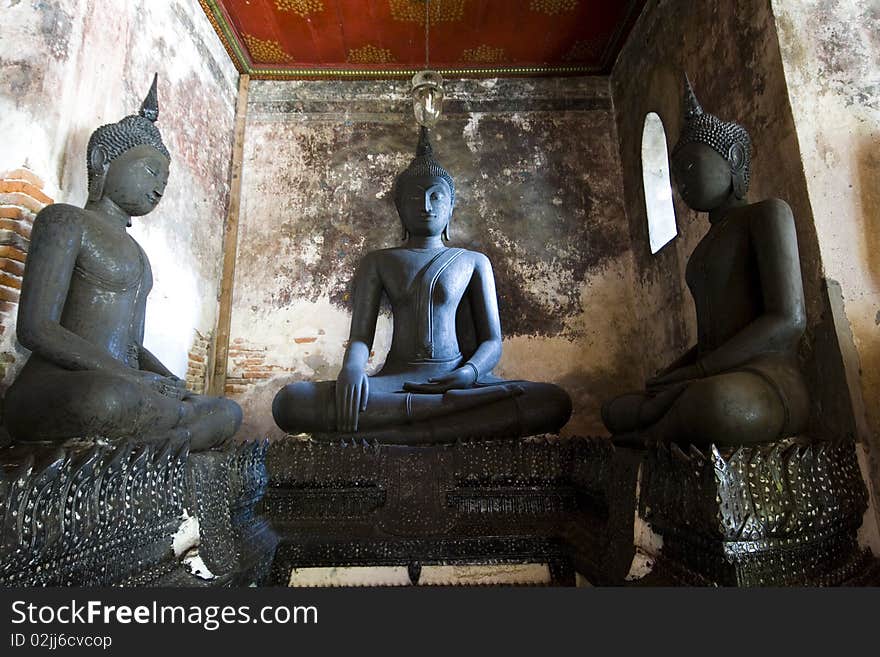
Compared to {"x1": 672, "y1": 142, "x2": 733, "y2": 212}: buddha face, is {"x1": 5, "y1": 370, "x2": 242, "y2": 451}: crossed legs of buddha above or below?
below

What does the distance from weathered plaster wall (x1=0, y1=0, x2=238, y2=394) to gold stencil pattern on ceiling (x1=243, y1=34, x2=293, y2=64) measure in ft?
0.89

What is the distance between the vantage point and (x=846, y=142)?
2.55m

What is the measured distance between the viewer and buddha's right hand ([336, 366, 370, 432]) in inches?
112

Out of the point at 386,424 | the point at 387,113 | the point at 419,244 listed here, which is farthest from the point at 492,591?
the point at 387,113

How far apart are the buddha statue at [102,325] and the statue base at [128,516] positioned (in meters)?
0.11

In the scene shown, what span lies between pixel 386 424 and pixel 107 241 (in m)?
1.65

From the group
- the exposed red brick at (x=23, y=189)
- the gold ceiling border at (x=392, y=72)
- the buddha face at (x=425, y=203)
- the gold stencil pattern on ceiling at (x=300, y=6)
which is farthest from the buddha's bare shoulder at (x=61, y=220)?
the gold ceiling border at (x=392, y=72)

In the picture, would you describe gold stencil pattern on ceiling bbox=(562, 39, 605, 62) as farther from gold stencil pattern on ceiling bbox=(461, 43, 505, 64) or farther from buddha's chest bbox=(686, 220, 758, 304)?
buddha's chest bbox=(686, 220, 758, 304)

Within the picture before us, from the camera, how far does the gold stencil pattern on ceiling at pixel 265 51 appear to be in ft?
15.7

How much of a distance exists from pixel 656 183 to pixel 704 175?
2385 mm

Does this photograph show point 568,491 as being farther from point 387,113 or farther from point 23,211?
point 387,113

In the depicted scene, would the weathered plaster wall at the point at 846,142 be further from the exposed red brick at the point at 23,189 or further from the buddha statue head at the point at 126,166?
the exposed red brick at the point at 23,189

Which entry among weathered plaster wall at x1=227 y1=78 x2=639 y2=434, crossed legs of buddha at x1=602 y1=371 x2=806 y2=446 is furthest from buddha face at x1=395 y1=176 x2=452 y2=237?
crossed legs of buddha at x1=602 y1=371 x2=806 y2=446

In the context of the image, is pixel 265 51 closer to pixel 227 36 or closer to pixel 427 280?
pixel 227 36
